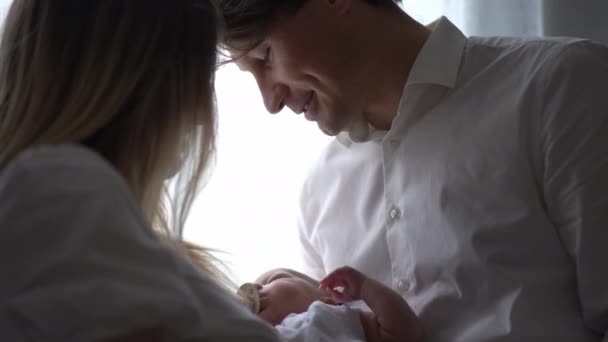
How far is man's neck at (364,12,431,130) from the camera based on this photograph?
143cm

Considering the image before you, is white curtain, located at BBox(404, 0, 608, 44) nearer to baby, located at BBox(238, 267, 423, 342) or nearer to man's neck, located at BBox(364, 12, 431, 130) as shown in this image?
man's neck, located at BBox(364, 12, 431, 130)

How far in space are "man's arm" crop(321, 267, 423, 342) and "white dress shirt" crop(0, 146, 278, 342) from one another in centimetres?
55

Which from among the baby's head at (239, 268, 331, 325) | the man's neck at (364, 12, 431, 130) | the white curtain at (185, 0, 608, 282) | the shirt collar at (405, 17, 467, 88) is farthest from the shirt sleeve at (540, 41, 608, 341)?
the white curtain at (185, 0, 608, 282)

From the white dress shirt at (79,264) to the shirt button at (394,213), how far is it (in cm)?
66

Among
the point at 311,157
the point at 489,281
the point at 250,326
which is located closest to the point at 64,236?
the point at 250,326

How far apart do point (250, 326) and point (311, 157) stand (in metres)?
1.00

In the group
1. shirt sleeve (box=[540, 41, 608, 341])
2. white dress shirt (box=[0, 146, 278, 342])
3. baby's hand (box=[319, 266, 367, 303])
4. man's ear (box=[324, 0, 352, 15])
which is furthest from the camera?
man's ear (box=[324, 0, 352, 15])

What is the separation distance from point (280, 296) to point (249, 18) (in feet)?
1.62

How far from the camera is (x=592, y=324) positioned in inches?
46.3

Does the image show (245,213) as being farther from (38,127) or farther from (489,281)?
(38,127)

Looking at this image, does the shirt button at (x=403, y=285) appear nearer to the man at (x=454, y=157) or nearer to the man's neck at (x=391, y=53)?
the man at (x=454, y=157)

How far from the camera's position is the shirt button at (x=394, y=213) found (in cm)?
135

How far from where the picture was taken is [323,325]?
1.24 meters

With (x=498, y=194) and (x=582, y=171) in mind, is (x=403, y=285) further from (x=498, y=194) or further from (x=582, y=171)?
(x=582, y=171)
